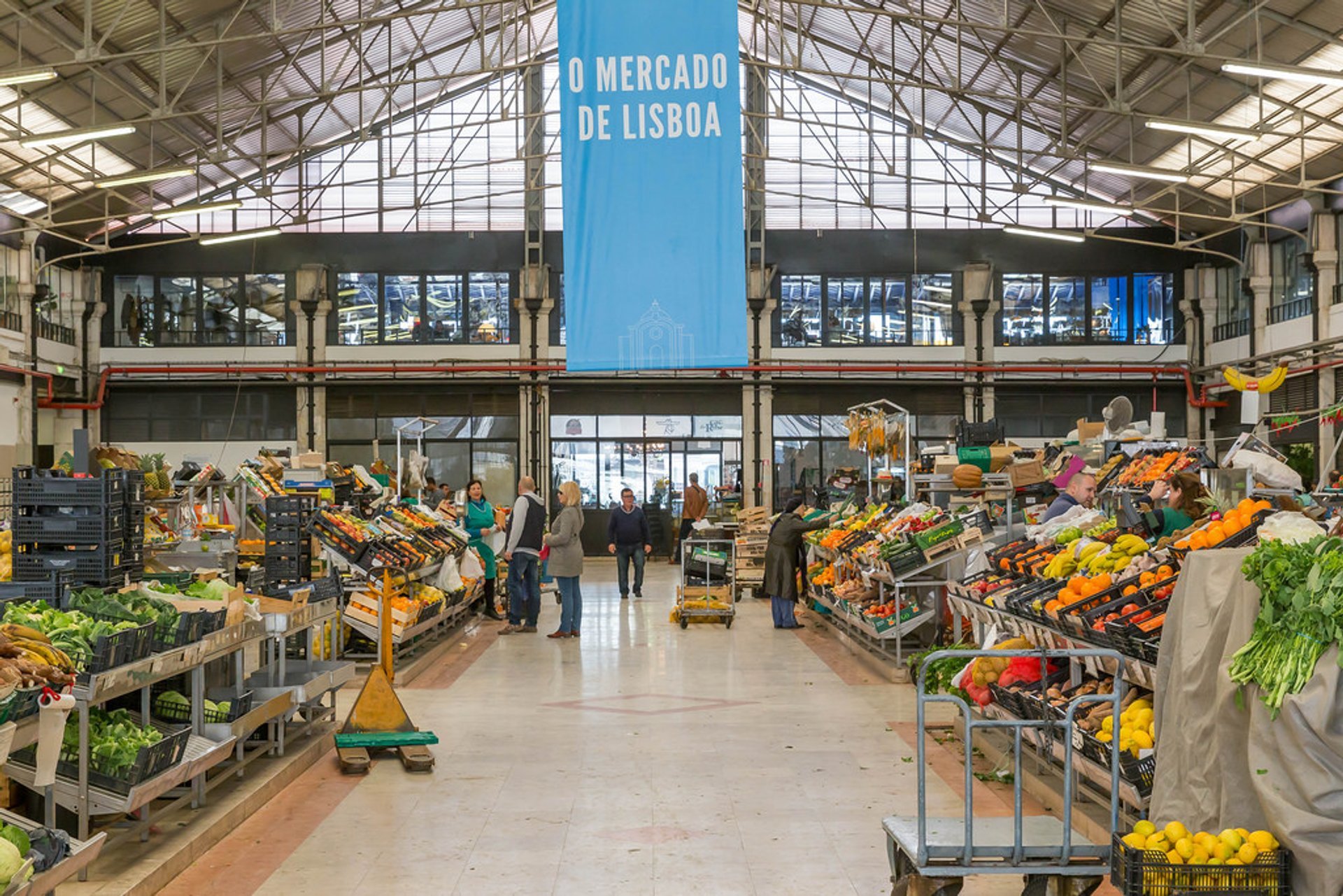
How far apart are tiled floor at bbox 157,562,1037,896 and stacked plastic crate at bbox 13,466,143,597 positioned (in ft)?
4.89

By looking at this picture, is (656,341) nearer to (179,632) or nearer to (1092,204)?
(179,632)

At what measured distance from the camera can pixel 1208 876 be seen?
12.9ft

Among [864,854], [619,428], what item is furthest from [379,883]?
[619,428]

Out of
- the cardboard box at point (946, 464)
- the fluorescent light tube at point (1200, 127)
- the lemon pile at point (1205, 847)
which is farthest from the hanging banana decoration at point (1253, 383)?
the lemon pile at point (1205, 847)

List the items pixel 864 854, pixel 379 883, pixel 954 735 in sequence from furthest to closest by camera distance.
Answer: pixel 954 735, pixel 864 854, pixel 379 883

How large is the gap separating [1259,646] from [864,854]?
213cm

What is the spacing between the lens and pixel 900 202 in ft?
84.7

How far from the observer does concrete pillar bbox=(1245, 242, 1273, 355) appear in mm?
23328

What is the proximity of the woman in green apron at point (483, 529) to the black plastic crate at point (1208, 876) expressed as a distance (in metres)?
11.6

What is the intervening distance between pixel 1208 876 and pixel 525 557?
34.0 feet

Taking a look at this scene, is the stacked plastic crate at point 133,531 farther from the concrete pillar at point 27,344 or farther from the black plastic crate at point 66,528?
the concrete pillar at point 27,344

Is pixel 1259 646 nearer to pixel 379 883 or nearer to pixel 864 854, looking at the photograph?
pixel 864 854

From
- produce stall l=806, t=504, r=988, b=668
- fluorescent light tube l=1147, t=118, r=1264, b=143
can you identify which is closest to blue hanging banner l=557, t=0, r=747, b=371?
produce stall l=806, t=504, r=988, b=668

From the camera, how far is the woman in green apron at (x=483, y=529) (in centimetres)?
1521
